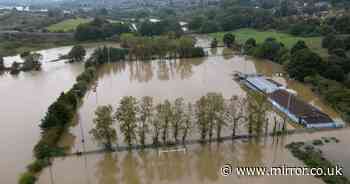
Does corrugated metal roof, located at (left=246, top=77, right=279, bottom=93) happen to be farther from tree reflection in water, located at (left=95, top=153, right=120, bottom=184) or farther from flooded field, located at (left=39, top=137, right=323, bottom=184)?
tree reflection in water, located at (left=95, top=153, right=120, bottom=184)

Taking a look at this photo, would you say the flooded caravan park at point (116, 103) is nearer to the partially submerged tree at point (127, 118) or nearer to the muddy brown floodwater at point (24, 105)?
the muddy brown floodwater at point (24, 105)

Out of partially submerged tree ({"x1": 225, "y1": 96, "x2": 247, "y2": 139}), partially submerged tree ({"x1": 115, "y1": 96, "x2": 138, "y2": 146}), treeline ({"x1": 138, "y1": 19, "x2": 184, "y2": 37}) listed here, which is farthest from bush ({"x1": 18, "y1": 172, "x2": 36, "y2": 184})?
treeline ({"x1": 138, "y1": 19, "x2": 184, "y2": 37})

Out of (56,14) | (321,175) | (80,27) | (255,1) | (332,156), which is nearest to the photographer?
(321,175)

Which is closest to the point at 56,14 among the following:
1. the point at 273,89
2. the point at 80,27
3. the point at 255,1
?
the point at 80,27

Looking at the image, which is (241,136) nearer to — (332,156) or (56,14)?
(332,156)

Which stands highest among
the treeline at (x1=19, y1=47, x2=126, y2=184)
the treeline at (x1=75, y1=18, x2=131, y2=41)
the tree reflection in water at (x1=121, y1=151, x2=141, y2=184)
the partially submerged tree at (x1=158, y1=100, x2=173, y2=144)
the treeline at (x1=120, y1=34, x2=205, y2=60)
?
the treeline at (x1=75, y1=18, x2=131, y2=41)

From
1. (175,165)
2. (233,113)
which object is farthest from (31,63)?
(233,113)
